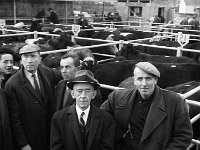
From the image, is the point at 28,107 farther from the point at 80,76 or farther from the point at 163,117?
the point at 163,117

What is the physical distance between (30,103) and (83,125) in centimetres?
78

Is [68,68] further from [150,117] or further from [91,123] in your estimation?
[150,117]

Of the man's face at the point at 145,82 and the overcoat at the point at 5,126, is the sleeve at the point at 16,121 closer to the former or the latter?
the overcoat at the point at 5,126

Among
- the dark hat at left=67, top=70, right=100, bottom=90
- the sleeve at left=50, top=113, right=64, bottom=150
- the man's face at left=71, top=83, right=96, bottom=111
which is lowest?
the sleeve at left=50, top=113, right=64, bottom=150

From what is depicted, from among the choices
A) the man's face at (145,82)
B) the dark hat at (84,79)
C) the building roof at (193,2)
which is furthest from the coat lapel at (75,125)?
the building roof at (193,2)

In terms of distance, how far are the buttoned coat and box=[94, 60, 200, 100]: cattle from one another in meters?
2.28

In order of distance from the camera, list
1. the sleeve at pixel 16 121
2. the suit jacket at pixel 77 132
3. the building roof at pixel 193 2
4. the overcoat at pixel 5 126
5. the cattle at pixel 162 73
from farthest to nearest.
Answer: the building roof at pixel 193 2 → the cattle at pixel 162 73 → the sleeve at pixel 16 121 → the overcoat at pixel 5 126 → the suit jacket at pixel 77 132

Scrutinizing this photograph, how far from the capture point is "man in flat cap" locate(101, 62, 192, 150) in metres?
2.54

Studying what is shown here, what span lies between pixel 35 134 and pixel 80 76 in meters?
1.00

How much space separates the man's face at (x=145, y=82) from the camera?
102 inches

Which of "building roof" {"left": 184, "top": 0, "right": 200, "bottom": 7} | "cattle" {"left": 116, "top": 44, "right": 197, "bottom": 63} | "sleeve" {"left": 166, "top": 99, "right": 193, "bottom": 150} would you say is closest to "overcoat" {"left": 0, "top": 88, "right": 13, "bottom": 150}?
"sleeve" {"left": 166, "top": 99, "right": 193, "bottom": 150}

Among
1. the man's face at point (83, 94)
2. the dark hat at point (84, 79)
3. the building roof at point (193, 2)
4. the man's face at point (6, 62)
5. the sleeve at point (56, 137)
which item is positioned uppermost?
the building roof at point (193, 2)

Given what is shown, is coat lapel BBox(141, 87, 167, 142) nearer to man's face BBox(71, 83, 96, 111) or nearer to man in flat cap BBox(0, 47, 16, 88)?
man's face BBox(71, 83, 96, 111)

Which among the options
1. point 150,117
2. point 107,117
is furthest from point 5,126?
point 150,117
